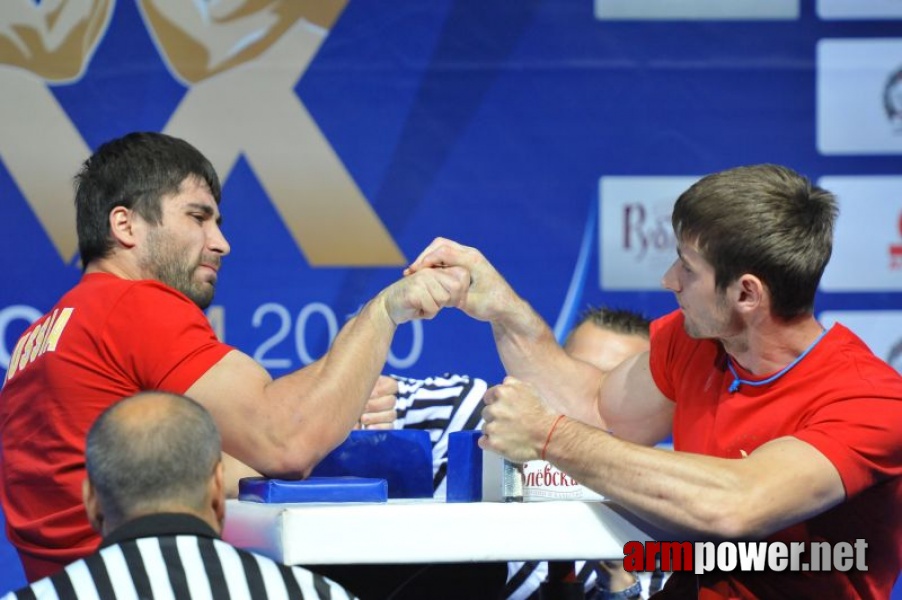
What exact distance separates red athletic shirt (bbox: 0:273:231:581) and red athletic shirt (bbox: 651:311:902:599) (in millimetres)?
917

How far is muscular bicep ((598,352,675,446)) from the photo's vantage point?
2650mm

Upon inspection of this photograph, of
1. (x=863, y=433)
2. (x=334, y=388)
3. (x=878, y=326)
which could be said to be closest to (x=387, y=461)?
(x=334, y=388)

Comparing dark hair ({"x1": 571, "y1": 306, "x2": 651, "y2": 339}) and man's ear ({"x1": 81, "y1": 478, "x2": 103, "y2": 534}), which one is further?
dark hair ({"x1": 571, "y1": 306, "x2": 651, "y2": 339})

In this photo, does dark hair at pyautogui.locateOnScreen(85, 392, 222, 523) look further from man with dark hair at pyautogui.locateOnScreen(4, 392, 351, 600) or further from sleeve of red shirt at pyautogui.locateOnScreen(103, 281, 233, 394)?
sleeve of red shirt at pyautogui.locateOnScreen(103, 281, 233, 394)

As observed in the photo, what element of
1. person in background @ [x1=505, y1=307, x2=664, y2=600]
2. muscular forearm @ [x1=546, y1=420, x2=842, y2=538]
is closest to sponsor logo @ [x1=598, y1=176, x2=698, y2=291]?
person in background @ [x1=505, y1=307, x2=664, y2=600]

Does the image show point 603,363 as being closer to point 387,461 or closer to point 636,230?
point 636,230

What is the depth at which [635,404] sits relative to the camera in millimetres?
2689

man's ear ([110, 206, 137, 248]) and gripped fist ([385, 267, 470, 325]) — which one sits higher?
man's ear ([110, 206, 137, 248])

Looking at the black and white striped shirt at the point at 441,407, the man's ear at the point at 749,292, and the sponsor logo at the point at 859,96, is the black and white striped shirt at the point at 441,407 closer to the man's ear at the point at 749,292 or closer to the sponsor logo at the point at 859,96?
the man's ear at the point at 749,292

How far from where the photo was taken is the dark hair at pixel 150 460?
1.68 meters

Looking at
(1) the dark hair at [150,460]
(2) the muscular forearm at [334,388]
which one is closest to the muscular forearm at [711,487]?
(2) the muscular forearm at [334,388]

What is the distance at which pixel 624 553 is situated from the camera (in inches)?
78.7

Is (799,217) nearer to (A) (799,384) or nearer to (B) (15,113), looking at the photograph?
(A) (799,384)

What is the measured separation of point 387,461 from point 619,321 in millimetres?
1080
